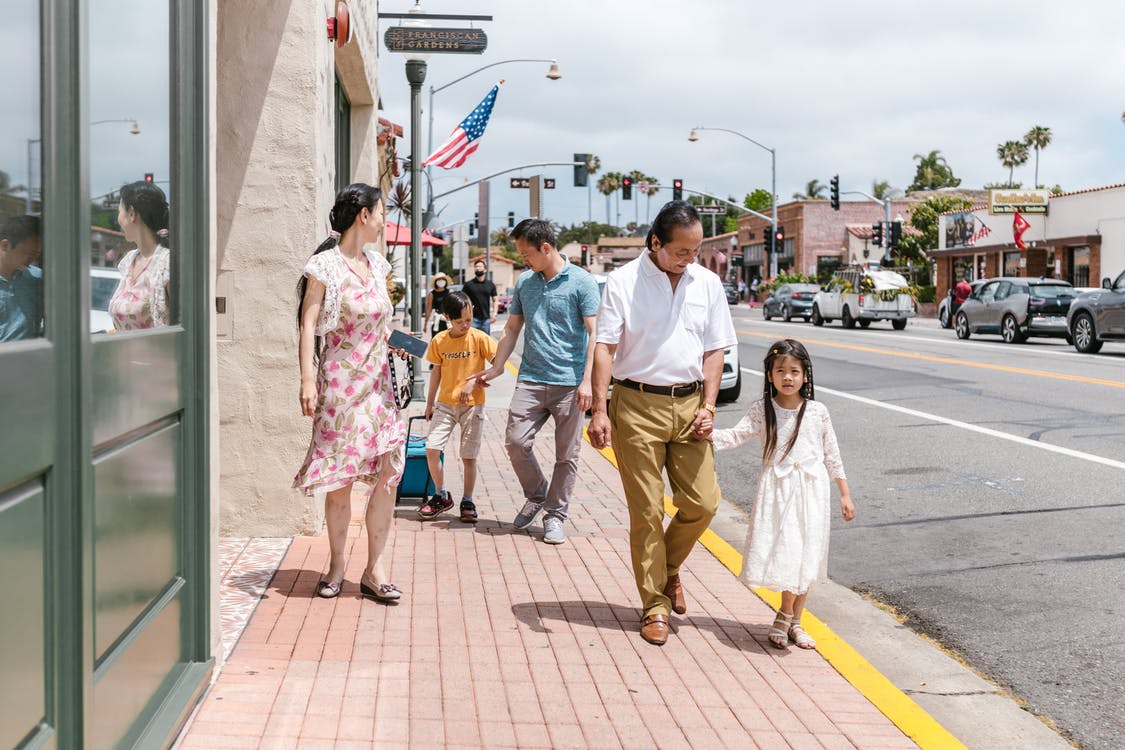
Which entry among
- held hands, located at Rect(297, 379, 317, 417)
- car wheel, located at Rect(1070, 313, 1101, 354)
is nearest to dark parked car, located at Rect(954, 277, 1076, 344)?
car wheel, located at Rect(1070, 313, 1101, 354)

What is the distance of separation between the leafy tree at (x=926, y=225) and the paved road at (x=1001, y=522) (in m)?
45.3

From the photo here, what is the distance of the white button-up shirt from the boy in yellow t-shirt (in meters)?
2.42

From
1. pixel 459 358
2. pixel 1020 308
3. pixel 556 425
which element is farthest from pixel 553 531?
pixel 1020 308

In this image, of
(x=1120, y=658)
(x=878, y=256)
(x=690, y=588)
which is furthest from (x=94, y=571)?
(x=878, y=256)

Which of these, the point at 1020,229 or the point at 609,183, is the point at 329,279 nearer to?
the point at 1020,229

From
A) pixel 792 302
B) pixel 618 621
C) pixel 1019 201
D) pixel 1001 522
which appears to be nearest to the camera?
pixel 618 621

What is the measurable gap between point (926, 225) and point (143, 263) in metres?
61.3

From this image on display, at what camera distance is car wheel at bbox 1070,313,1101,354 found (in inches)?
920

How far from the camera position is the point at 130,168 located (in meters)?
3.40

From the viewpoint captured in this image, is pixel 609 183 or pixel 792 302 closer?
pixel 792 302

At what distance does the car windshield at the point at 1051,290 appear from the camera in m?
27.9

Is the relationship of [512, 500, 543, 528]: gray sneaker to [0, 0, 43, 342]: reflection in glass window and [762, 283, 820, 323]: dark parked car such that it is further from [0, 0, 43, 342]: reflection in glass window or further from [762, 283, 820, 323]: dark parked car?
[762, 283, 820, 323]: dark parked car

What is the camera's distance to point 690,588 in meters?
6.27

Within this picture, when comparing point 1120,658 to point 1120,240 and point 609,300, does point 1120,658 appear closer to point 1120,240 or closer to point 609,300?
point 609,300
